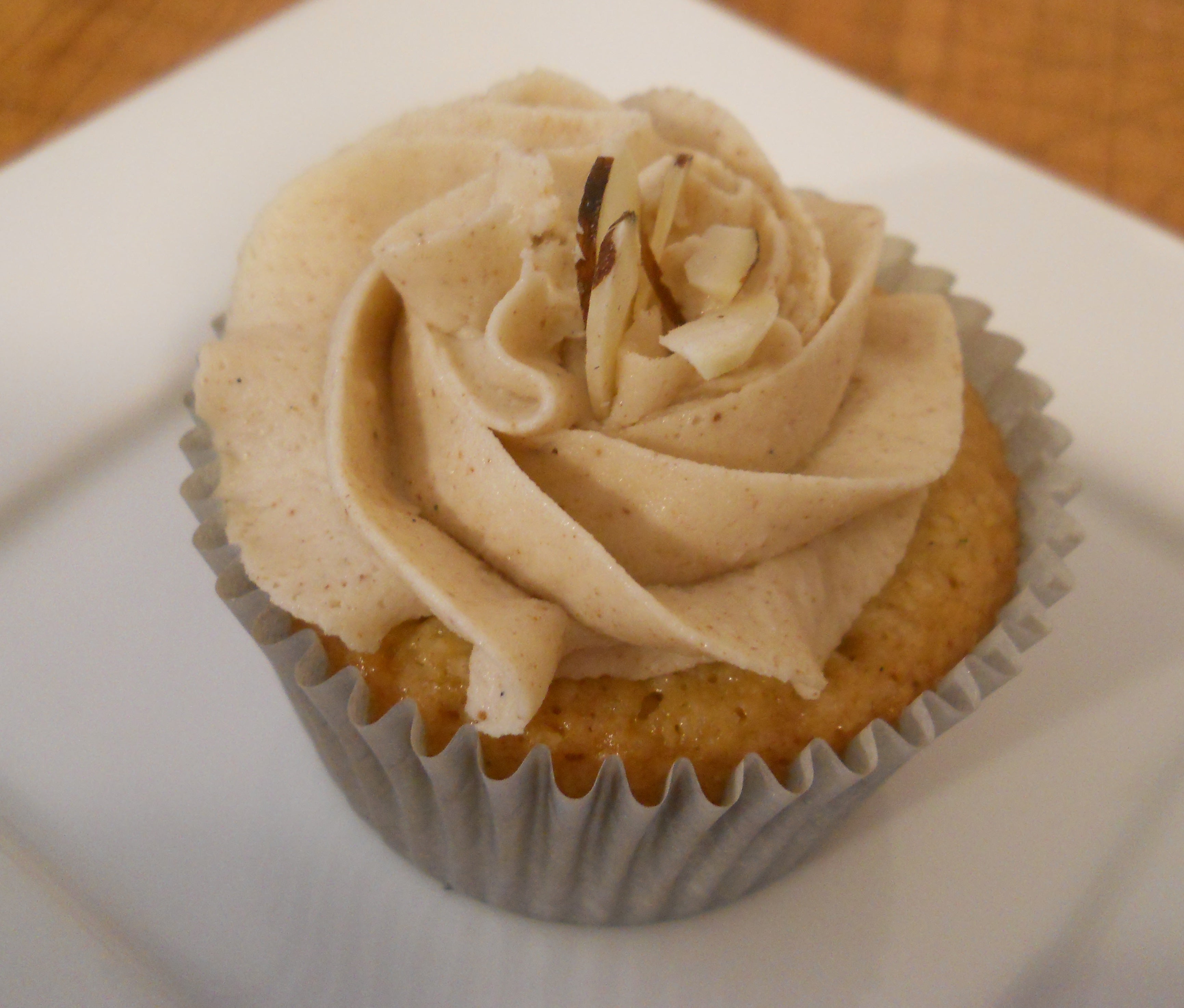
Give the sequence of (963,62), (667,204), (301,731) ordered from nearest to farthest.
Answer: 1. (667,204)
2. (301,731)
3. (963,62)


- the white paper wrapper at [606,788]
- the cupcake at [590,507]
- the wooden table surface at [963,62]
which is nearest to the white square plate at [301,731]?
the white paper wrapper at [606,788]

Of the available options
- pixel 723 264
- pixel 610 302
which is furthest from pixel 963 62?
pixel 610 302

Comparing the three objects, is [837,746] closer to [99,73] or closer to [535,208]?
[535,208]

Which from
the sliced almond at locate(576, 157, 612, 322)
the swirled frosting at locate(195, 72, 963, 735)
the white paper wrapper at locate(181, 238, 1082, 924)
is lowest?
the white paper wrapper at locate(181, 238, 1082, 924)

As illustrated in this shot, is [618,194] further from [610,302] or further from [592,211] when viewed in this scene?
[610,302]

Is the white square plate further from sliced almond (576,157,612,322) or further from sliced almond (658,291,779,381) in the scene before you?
sliced almond (576,157,612,322)

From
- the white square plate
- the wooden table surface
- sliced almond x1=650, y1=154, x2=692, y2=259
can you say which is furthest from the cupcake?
the wooden table surface
